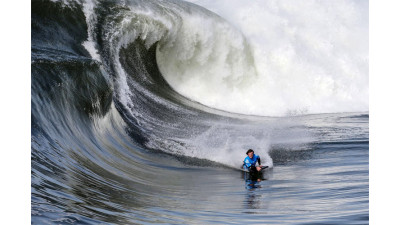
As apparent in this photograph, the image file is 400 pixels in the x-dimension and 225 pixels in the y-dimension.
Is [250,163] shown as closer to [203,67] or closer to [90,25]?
[90,25]

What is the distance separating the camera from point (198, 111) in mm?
14250

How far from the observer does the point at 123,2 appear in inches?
579

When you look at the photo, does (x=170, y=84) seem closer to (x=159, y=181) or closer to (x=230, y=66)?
(x=230, y=66)

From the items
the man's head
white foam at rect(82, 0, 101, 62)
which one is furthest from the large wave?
the man's head

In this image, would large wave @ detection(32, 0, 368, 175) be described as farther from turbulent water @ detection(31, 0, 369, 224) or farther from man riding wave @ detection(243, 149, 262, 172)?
man riding wave @ detection(243, 149, 262, 172)

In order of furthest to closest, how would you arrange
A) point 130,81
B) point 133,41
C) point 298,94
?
point 298,94
point 133,41
point 130,81

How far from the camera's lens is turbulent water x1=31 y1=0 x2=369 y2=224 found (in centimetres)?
636

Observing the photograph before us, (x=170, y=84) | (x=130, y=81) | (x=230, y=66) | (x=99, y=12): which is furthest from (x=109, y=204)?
(x=230, y=66)

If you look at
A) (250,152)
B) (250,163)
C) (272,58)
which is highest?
(272,58)

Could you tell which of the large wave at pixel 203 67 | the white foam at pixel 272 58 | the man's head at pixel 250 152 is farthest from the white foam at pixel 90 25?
the man's head at pixel 250 152

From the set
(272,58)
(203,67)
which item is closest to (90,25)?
Answer: (203,67)

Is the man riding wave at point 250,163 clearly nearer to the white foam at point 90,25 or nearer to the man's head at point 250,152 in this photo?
the man's head at point 250,152

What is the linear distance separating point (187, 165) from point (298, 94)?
334 inches

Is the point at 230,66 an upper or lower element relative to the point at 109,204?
upper
